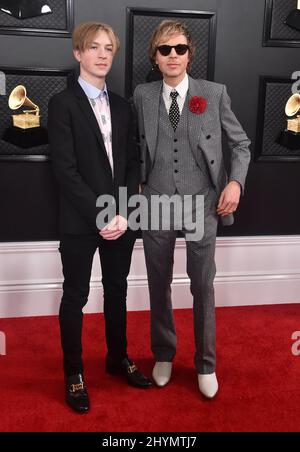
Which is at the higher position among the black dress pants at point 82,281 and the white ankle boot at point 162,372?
the black dress pants at point 82,281

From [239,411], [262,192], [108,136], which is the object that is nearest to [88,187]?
[108,136]

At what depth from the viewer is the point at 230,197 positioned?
8.74 feet

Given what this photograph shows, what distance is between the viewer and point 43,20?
3.26 metres

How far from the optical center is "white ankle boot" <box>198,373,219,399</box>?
9.03ft

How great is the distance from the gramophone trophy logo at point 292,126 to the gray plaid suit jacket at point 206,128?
107 cm

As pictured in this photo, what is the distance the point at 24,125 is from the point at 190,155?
1.20 m

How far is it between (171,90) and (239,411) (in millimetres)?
1539

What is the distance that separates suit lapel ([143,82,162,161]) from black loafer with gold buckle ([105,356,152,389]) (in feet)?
3.51

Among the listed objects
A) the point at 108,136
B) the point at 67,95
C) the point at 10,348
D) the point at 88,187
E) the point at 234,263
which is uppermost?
the point at 67,95

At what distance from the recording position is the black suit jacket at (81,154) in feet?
8.04

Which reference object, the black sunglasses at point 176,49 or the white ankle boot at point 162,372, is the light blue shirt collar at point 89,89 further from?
the white ankle boot at point 162,372

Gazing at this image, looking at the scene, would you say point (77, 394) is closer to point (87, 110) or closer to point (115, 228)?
point (115, 228)

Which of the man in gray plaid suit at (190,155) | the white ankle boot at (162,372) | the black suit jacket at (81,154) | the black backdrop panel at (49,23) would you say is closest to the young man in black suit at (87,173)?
the black suit jacket at (81,154)

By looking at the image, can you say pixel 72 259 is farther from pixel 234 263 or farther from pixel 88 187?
pixel 234 263
